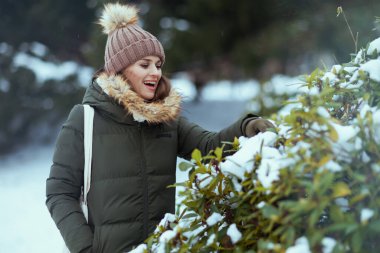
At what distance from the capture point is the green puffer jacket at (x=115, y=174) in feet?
6.93

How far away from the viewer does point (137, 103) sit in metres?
2.17

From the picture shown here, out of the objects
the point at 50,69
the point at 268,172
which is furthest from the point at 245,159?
the point at 50,69

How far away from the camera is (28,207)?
7.14 meters

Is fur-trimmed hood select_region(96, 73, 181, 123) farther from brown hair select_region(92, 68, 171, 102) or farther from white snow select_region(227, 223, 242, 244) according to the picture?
white snow select_region(227, 223, 242, 244)

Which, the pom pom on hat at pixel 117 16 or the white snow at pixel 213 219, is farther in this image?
the pom pom on hat at pixel 117 16

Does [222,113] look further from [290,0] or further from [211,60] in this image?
[290,0]

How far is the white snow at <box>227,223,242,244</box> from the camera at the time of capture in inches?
56.0

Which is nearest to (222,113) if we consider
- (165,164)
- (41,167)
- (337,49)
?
(337,49)

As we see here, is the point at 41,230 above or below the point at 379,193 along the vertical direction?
below

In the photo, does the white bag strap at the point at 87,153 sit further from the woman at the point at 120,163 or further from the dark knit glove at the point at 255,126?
the dark knit glove at the point at 255,126

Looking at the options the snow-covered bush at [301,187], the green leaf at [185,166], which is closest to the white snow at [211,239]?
the snow-covered bush at [301,187]

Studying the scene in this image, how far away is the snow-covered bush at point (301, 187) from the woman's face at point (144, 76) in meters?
0.75

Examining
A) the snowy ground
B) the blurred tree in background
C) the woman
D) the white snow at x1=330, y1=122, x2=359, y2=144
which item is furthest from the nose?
the blurred tree in background

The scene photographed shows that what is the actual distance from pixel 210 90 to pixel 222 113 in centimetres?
497
